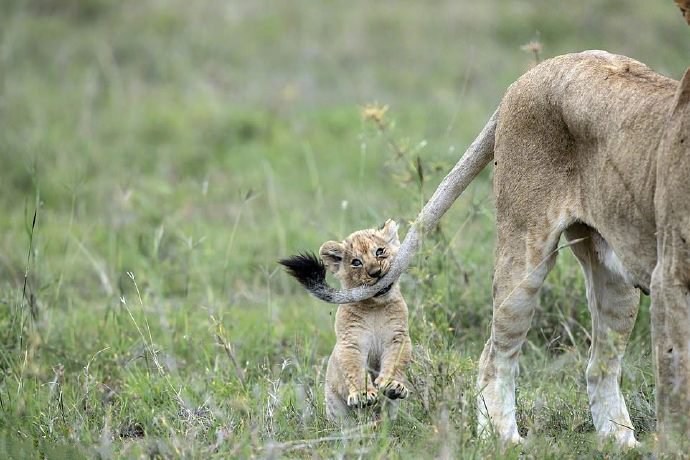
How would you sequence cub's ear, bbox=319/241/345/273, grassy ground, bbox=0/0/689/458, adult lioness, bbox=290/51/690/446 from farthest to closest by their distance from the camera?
cub's ear, bbox=319/241/345/273, grassy ground, bbox=0/0/689/458, adult lioness, bbox=290/51/690/446

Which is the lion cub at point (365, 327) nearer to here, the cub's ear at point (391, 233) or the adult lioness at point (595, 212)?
the cub's ear at point (391, 233)

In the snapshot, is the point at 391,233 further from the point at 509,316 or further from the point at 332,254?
the point at 509,316

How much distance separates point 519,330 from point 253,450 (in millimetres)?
1225

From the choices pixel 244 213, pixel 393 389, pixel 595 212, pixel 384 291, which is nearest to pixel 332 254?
pixel 384 291

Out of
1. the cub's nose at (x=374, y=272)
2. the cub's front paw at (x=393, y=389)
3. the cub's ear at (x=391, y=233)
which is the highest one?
the cub's ear at (x=391, y=233)

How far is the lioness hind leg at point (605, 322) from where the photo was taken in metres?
4.51

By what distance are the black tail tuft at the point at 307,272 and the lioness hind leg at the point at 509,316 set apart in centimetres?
71

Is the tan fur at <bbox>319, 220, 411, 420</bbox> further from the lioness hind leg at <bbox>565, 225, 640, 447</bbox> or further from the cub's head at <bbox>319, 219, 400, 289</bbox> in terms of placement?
the lioness hind leg at <bbox>565, 225, 640, 447</bbox>

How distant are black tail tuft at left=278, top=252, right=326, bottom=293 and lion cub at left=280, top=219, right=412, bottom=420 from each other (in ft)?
0.04

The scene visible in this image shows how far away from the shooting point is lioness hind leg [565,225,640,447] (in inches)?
177

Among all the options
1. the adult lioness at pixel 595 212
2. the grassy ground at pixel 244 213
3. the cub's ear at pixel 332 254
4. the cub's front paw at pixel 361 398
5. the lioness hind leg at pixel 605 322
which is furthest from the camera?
the cub's ear at pixel 332 254

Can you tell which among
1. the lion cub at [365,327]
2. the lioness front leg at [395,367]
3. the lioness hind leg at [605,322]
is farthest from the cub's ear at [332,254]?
the lioness hind leg at [605,322]

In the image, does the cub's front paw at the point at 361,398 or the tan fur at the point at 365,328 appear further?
the tan fur at the point at 365,328

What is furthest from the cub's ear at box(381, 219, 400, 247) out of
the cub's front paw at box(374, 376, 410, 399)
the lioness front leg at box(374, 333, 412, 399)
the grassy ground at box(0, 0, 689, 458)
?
the cub's front paw at box(374, 376, 410, 399)
